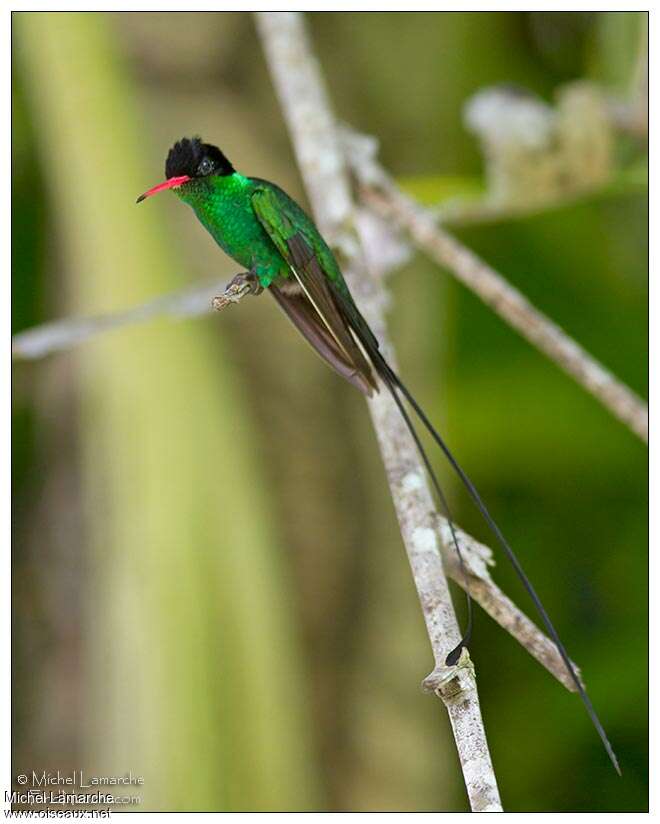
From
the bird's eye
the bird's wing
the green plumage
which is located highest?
the bird's eye

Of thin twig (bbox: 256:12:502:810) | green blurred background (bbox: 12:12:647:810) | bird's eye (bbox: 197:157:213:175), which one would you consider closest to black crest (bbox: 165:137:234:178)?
bird's eye (bbox: 197:157:213:175)

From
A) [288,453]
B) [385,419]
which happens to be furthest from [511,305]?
[288,453]

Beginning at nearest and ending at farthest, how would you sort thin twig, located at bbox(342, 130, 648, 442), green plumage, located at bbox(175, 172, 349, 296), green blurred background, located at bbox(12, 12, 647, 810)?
1. green plumage, located at bbox(175, 172, 349, 296)
2. thin twig, located at bbox(342, 130, 648, 442)
3. green blurred background, located at bbox(12, 12, 647, 810)

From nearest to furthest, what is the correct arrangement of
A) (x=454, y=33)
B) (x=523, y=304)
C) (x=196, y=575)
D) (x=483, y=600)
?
(x=483, y=600) → (x=523, y=304) → (x=196, y=575) → (x=454, y=33)

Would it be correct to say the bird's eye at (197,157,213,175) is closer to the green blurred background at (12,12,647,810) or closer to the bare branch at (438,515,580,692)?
the bare branch at (438,515,580,692)

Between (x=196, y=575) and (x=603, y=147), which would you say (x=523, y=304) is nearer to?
(x=603, y=147)

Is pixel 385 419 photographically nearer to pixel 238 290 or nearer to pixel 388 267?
pixel 238 290

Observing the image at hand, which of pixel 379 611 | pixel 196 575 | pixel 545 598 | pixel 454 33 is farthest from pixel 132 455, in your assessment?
pixel 454 33
